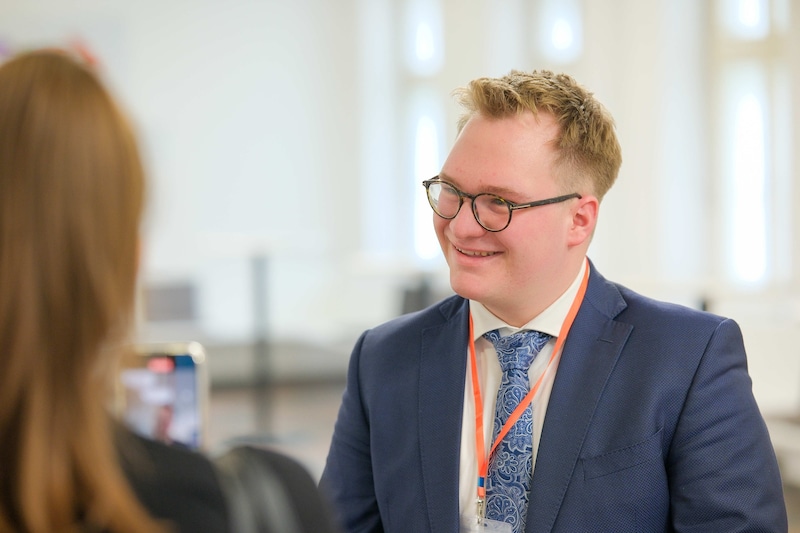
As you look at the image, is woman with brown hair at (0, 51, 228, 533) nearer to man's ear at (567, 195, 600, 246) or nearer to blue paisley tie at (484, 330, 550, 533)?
blue paisley tie at (484, 330, 550, 533)

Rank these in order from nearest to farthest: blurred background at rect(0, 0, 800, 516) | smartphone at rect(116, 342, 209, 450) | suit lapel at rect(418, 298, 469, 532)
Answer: suit lapel at rect(418, 298, 469, 532) < smartphone at rect(116, 342, 209, 450) < blurred background at rect(0, 0, 800, 516)

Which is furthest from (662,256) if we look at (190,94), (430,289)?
(190,94)

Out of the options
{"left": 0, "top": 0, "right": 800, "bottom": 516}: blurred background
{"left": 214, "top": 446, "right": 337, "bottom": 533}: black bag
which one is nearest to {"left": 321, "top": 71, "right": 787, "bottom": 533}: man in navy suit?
{"left": 214, "top": 446, "right": 337, "bottom": 533}: black bag

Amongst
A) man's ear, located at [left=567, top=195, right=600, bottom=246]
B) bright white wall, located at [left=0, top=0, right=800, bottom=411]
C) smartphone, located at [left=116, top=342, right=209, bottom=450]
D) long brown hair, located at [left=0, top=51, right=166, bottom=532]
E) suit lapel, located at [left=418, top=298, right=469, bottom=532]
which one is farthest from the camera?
bright white wall, located at [left=0, top=0, right=800, bottom=411]

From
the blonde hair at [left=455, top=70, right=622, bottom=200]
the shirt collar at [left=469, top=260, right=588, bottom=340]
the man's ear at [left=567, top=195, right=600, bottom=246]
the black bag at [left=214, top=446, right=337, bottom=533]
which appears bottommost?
the black bag at [left=214, top=446, right=337, bottom=533]

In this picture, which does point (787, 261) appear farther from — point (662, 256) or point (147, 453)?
point (147, 453)

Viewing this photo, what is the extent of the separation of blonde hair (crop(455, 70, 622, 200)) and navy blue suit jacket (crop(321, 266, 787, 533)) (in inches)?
8.5

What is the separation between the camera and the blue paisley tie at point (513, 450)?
64.3 inches

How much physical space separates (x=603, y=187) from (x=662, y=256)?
4.08 meters

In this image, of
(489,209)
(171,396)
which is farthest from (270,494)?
(171,396)

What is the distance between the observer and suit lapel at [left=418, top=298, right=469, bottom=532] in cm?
167

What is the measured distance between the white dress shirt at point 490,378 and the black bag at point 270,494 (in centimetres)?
81

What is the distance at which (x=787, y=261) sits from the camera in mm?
5297

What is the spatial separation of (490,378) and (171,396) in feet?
2.75
